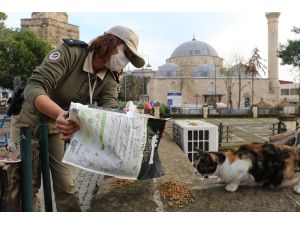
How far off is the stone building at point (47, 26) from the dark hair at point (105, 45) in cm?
5920

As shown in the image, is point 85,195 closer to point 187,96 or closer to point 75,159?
point 75,159

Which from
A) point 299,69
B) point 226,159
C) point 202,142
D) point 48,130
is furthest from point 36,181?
point 299,69

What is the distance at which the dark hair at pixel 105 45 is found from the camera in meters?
2.25

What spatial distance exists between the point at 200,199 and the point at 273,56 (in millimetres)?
53972

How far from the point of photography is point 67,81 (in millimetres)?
2324

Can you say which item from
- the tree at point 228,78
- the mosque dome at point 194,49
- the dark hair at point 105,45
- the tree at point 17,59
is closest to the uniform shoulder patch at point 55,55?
the dark hair at point 105,45

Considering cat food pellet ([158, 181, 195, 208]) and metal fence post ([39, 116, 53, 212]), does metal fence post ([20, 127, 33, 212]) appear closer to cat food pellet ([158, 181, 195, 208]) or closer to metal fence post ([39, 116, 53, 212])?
metal fence post ([39, 116, 53, 212])

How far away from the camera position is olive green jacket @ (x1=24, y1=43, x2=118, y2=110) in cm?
204

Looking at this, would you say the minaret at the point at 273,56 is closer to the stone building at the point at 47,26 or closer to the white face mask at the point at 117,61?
the stone building at the point at 47,26

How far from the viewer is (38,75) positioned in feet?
6.73

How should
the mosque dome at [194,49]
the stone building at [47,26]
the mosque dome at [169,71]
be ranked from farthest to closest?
the mosque dome at [194,49], the stone building at [47,26], the mosque dome at [169,71]

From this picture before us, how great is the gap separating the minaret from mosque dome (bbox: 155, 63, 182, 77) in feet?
50.1

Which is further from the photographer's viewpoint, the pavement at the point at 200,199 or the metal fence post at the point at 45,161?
the pavement at the point at 200,199

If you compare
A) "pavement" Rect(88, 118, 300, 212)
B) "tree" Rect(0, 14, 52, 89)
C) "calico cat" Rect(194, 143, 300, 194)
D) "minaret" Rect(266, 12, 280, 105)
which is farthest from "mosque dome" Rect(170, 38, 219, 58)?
"pavement" Rect(88, 118, 300, 212)
